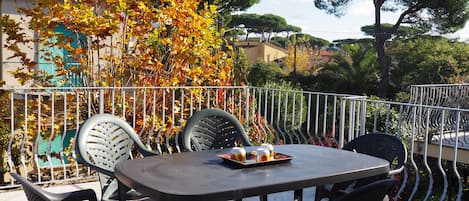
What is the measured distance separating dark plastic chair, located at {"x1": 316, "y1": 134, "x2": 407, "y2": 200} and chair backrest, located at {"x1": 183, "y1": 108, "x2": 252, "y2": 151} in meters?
0.79

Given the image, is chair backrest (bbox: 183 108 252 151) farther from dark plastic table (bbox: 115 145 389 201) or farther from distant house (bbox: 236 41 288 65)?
distant house (bbox: 236 41 288 65)

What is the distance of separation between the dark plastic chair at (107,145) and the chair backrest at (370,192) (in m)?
1.52

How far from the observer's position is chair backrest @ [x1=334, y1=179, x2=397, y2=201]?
1748mm

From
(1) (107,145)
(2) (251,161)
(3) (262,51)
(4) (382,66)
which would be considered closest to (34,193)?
(2) (251,161)

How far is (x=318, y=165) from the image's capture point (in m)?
2.56

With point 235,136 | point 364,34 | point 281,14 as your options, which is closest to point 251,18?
point 281,14

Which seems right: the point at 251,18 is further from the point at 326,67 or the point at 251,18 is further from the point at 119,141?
the point at 119,141

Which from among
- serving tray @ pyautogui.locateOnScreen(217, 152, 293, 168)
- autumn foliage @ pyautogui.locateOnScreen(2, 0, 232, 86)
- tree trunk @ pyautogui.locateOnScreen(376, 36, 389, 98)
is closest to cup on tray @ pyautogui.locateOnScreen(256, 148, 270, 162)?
serving tray @ pyautogui.locateOnScreen(217, 152, 293, 168)

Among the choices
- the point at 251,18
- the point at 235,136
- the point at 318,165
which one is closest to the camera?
the point at 318,165

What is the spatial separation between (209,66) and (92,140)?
153 inches

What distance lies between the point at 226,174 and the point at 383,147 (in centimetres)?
131

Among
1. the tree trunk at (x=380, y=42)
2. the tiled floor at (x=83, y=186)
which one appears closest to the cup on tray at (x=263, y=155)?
the tiled floor at (x=83, y=186)

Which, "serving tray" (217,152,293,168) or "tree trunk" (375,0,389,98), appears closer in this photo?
"serving tray" (217,152,293,168)

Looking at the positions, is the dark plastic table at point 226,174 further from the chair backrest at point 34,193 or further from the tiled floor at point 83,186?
the tiled floor at point 83,186
